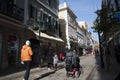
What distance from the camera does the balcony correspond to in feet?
67.2

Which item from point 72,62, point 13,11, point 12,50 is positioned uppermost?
point 13,11

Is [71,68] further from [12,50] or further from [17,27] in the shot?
[12,50]

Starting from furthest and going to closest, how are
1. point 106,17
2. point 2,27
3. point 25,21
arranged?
point 25,21
point 2,27
point 106,17

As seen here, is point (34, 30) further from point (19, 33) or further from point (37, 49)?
point (37, 49)

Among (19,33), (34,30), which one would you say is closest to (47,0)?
(34,30)

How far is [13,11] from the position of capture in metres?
22.4

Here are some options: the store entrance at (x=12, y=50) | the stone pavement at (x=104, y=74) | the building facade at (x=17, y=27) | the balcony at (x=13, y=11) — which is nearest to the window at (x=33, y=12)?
the building facade at (x=17, y=27)

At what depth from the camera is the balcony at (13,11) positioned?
20.5 metres

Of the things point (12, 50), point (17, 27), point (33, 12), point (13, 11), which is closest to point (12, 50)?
point (12, 50)

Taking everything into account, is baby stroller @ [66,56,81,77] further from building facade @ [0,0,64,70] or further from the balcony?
the balcony

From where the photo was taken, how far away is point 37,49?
29.7 m

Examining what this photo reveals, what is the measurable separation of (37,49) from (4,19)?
→ 11079 millimetres

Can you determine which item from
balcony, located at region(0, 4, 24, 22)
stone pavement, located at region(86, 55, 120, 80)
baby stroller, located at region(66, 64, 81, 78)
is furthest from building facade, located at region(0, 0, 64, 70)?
stone pavement, located at region(86, 55, 120, 80)

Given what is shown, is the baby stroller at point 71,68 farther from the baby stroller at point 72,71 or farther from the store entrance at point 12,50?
the store entrance at point 12,50
